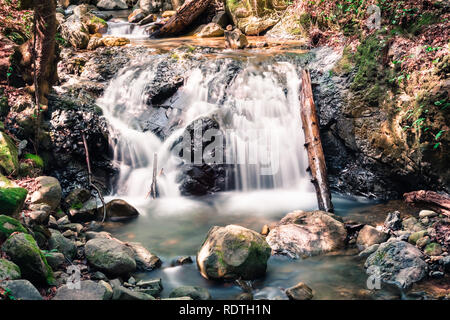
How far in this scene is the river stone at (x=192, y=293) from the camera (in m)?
4.19

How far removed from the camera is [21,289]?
3334 millimetres

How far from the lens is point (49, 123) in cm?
788

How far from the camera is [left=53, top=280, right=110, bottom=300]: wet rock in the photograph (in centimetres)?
368

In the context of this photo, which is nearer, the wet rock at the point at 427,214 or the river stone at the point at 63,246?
the river stone at the point at 63,246

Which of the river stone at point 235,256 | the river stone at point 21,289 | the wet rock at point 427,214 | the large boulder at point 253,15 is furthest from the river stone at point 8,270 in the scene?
the large boulder at point 253,15

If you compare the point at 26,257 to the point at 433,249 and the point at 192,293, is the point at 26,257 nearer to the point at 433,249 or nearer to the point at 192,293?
the point at 192,293

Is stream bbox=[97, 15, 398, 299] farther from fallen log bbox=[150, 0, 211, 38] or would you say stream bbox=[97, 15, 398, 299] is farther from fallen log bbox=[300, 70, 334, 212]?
fallen log bbox=[150, 0, 211, 38]

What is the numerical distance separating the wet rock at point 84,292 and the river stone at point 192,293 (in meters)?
0.81

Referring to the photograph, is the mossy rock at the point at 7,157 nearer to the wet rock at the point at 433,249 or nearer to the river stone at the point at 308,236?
the river stone at the point at 308,236

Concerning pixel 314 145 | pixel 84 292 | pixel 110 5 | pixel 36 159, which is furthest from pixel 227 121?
pixel 110 5

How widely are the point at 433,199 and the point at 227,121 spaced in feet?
15.2
